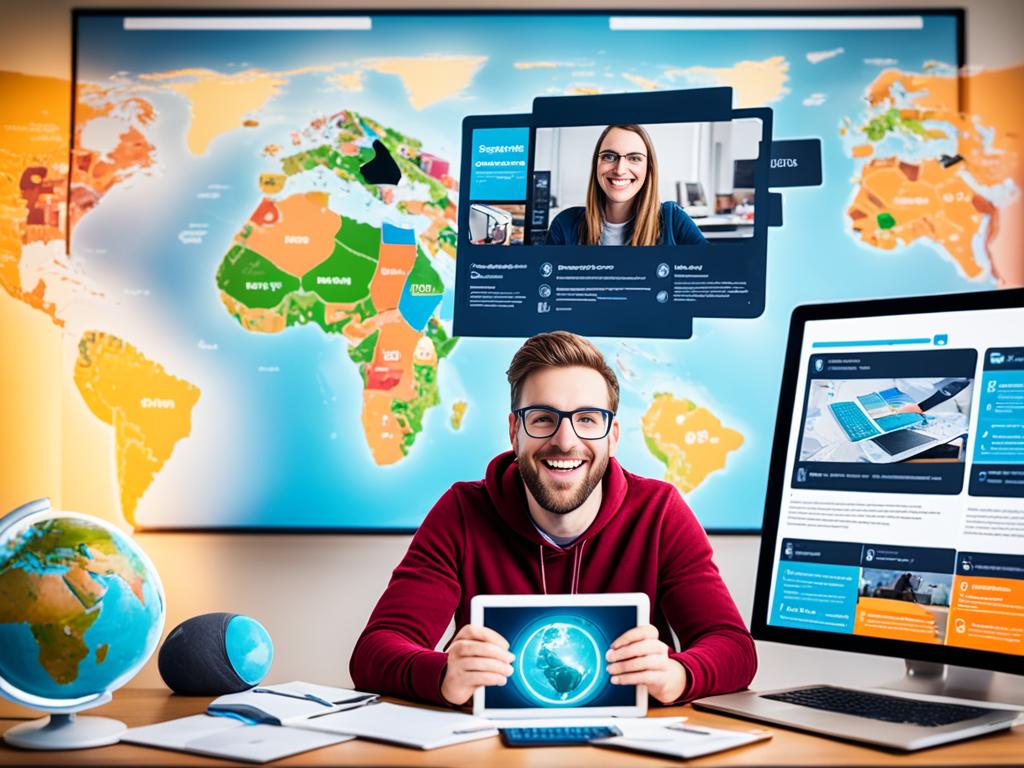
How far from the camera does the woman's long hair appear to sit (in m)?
2.06

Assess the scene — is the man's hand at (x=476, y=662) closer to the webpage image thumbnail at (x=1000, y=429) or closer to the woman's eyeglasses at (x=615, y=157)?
the webpage image thumbnail at (x=1000, y=429)

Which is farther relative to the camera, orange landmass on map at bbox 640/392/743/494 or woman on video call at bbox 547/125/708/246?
orange landmass on map at bbox 640/392/743/494

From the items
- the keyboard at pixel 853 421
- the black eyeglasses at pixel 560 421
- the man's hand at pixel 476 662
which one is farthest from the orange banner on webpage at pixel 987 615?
the black eyeglasses at pixel 560 421

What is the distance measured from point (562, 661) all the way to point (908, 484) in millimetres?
546

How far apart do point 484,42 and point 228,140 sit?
0.75 meters

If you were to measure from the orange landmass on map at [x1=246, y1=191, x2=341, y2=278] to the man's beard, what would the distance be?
115 cm

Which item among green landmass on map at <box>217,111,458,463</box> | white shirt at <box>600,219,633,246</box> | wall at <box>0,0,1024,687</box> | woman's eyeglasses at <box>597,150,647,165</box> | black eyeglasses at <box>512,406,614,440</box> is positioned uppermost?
woman's eyeglasses at <box>597,150,647,165</box>

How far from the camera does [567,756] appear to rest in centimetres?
115

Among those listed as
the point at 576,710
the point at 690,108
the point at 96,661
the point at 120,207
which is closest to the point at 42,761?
the point at 96,661

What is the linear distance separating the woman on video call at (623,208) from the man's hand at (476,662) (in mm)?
974

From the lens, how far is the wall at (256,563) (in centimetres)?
268

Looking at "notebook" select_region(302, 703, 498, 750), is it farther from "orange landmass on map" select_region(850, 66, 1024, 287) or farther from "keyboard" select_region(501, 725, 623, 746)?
"orange landmass on map" select_region(850, 66, 1024, 287)

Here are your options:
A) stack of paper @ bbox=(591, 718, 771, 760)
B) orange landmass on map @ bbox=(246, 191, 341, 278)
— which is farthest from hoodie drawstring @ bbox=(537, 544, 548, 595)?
orange landmass on map @ bbox=(246, 191, 341, 278)

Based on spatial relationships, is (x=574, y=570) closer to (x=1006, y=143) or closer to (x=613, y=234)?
(x=613, y=234)
